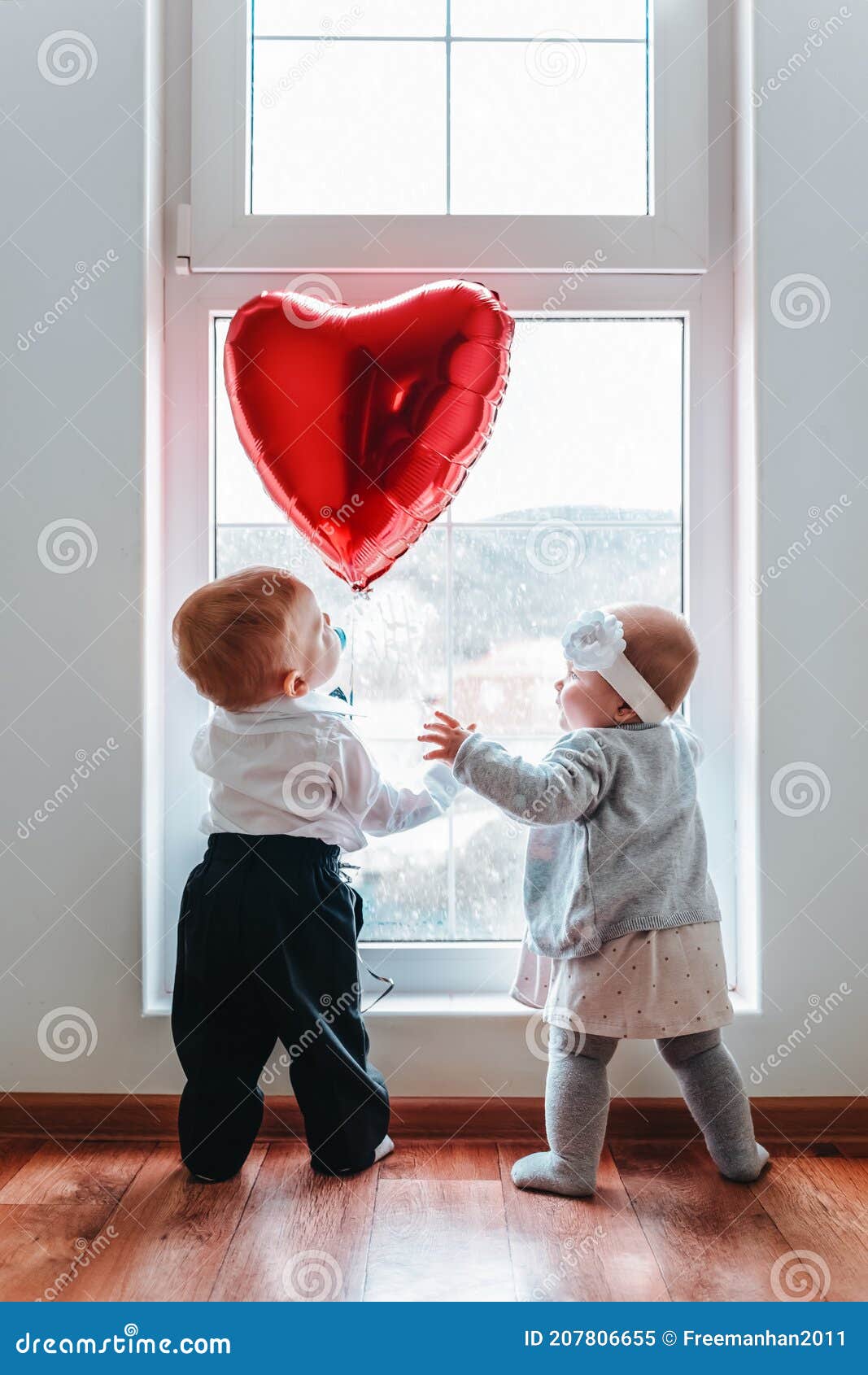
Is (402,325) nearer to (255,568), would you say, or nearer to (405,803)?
(255,568)

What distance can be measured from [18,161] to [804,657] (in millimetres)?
1516

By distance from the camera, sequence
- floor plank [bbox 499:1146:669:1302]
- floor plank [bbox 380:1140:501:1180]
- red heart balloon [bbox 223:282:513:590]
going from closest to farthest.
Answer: floor plank [bbox 499:1146:669:1302] → red heart balloon [bbox 223:282:513:590] → floor plank [bbox 380:1140:501:1180]

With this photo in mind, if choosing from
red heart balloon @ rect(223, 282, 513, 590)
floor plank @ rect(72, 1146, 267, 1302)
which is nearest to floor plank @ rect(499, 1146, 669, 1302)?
floor plank @ rect(72, 1146, 267, 1302)

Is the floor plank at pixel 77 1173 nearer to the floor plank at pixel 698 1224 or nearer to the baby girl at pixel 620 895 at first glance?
the baby girl at pixel 620 895

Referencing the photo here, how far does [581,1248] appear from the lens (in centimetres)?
137

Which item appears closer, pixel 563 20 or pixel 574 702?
pixel 574 702

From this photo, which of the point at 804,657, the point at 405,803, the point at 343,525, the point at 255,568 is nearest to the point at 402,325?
the point at 343,525

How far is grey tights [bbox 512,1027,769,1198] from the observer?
1520 millimetres

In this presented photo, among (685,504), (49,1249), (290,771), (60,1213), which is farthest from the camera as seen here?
(685,504)

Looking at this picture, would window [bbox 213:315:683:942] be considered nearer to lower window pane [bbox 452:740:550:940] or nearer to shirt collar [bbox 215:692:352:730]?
lower window pane [bbox 452:740:550:940]

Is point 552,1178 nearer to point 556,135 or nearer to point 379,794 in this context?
point 379,794

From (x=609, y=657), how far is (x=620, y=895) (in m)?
0.35

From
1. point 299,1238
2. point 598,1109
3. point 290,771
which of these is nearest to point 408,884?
point 290,771

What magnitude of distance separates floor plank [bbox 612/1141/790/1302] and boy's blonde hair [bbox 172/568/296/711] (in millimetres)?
920
